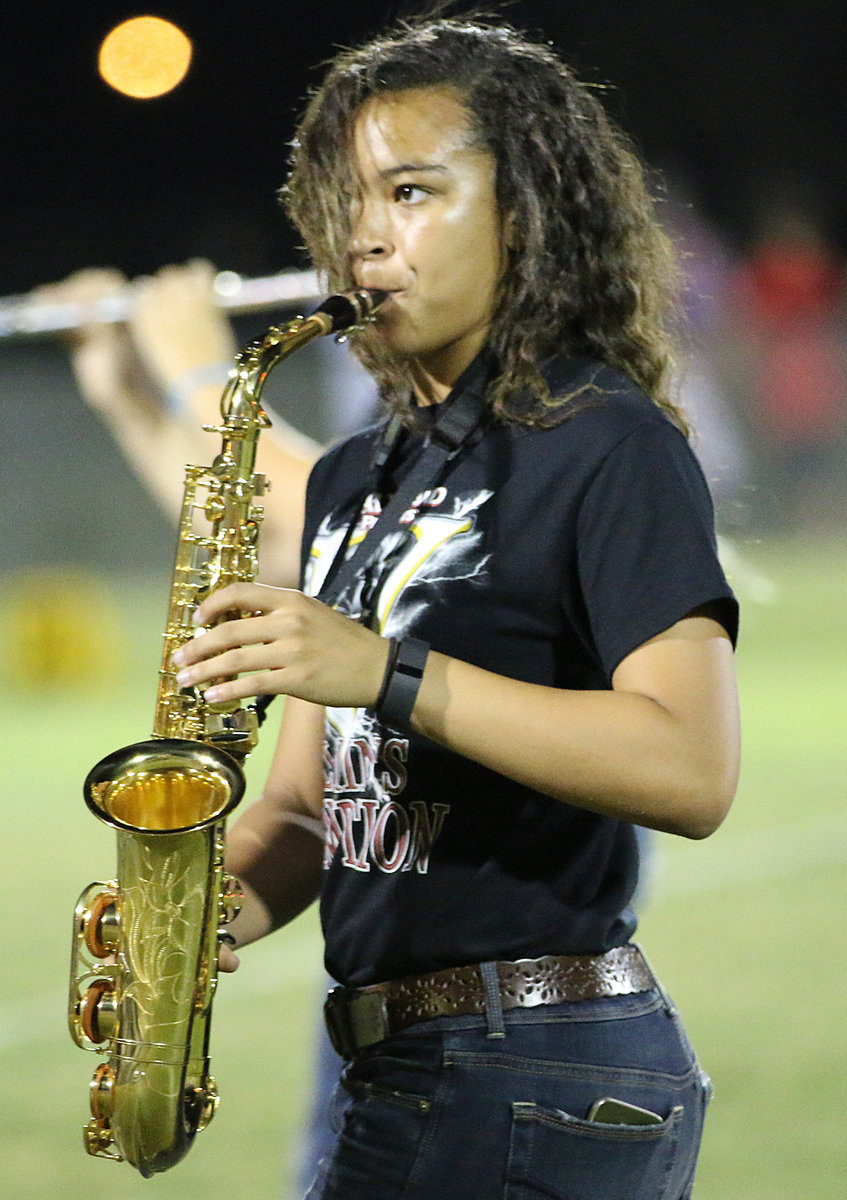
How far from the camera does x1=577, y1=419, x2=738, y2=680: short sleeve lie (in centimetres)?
196

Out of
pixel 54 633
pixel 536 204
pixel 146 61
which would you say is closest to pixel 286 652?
pixel 536 204

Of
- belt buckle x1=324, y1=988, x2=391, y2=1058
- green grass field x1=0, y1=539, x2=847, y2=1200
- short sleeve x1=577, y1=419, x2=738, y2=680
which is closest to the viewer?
short sleeve x1=577, y1=419, x2=738, y2=680

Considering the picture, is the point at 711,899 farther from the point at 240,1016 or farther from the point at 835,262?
the point at 835,262

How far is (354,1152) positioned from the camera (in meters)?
2.10

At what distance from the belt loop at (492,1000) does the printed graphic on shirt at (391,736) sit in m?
0.16

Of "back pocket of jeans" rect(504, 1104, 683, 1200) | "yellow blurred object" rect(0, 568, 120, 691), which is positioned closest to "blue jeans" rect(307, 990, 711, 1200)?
"back pocket of jeans" rect(504, 1104, 683, 1200)

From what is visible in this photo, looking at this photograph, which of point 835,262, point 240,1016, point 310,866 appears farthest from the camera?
point 835,262

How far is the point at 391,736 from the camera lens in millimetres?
2184

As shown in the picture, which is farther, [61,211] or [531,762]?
[61,211]

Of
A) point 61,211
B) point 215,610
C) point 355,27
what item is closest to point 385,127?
point 215,610

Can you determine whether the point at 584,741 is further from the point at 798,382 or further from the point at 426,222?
the point at 798,382

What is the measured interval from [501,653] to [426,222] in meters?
0.61

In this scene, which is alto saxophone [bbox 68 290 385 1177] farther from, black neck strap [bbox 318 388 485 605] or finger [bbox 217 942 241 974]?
black neck strap [bbox 318 388 485 605]

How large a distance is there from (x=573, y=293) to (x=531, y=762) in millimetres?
735
